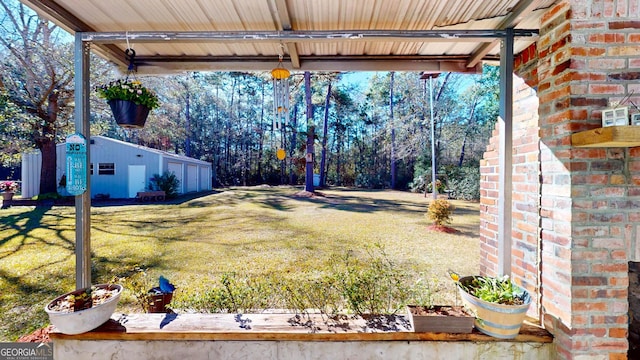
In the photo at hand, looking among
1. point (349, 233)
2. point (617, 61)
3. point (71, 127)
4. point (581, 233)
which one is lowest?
point (349, 233)

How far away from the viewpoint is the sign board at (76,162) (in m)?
1.91

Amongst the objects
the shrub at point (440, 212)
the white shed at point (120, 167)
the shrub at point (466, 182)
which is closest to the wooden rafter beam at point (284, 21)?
the shrub at point (440, 212)

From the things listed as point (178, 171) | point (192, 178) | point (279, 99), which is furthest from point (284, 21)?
point (192, 178)

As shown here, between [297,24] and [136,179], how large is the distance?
459 inches

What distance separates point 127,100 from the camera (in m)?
2.00

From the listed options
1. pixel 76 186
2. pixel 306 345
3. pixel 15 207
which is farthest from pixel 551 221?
pixel 15 207

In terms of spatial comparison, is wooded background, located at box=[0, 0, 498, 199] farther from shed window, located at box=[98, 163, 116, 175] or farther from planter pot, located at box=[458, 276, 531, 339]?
planter pot, located at box=[458, 276, 531, 339]

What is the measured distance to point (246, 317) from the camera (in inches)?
73.2

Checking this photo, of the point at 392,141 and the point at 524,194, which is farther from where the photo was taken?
the point at 392,141

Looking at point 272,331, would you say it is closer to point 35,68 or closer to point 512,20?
point 512,20

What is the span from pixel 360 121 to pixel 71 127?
1663 centimetres

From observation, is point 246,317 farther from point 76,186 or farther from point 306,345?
point 76,186

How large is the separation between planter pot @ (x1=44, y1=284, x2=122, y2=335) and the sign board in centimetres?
72

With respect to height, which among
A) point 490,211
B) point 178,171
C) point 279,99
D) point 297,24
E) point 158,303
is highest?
point 297,24
